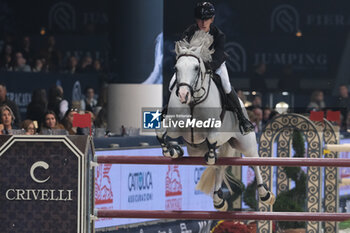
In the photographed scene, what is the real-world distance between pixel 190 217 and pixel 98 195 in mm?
2757

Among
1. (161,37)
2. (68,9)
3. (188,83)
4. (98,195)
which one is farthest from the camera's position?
(68,9)

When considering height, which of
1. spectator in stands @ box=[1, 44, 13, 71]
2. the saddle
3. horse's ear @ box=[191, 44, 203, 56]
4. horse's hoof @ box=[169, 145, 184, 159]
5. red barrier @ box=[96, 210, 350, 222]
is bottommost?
red barrier @ box=[96, 210, 350, 222]

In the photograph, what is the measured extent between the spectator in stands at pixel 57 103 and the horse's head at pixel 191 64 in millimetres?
4747

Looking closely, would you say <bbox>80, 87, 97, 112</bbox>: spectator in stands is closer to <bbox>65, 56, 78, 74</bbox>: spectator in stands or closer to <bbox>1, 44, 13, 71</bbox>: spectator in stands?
<bbox>1, 44, 13, 71</bbox>: spectator in stands

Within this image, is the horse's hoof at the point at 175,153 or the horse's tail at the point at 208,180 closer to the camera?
the horse's hoof at the point at 175,153

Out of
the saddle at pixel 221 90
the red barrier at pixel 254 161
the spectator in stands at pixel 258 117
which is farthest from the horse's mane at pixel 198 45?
the spectator in stands at pixel 258 117

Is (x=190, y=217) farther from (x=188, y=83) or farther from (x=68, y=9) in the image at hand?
(x=68, y=9)

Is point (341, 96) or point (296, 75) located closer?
point (341, 96)

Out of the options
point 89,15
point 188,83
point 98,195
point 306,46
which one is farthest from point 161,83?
point 89,15

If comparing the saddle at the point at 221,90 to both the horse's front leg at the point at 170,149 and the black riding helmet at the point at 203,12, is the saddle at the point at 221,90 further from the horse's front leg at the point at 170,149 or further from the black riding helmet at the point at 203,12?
the horse's front leg at the point at 170,149

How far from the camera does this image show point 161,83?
40.4 ft

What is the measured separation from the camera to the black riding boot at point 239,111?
7.40 metres

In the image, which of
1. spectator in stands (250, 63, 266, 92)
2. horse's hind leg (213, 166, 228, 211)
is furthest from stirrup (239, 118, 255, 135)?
spectator in stands (250, 63, 266, 92)

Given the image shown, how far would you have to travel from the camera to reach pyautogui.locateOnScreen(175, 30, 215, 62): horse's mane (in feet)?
22.9
